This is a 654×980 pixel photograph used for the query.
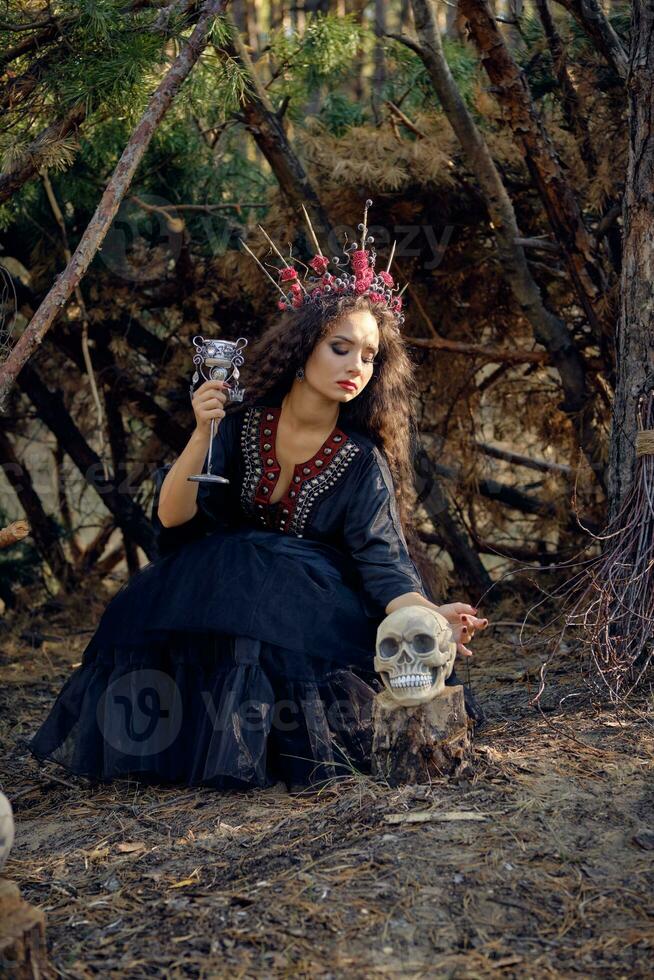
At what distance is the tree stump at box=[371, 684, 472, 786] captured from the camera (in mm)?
2828

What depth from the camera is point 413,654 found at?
2811 millimetres

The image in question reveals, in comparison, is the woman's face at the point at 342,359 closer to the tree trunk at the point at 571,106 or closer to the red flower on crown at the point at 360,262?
the red flower on crown at the point at 360,262

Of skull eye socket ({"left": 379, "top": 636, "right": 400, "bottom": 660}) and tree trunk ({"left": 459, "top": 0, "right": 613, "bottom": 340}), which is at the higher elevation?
tree trunk ({"left": 459, "top": 0, "right": 613, "bottom": 340})

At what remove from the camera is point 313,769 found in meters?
3.04

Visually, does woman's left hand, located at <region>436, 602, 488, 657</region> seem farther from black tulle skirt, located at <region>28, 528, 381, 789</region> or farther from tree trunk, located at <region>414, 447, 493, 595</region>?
tree trunk, located at <region>414, 447, 493, 595</region>

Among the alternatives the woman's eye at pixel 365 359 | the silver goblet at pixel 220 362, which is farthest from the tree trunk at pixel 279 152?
the silver goblet at pixel 220 362

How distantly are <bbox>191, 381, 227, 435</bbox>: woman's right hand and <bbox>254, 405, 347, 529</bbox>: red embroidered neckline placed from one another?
0.25 meters

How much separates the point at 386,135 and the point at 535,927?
11.0 ft

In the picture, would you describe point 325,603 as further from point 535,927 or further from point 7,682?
point 7,682

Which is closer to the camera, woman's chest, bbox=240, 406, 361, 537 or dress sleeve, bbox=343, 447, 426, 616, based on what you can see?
dress sleeve, bbox=343, 447, 426, 616

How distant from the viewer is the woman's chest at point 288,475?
3.38 meters

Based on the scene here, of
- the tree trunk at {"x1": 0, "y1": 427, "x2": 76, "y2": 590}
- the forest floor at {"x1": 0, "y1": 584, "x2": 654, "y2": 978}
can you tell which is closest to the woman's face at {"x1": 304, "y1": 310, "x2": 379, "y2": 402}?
the forest floor at {"x1": 0, "y1": 584, "x2": 654, "y2": 978}

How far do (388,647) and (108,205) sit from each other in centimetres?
163

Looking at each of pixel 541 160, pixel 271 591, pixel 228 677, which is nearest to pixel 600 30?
pixel 541 160
